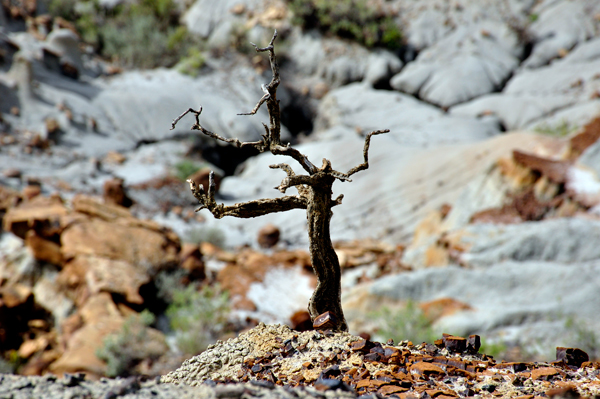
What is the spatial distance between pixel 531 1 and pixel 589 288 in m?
22.3

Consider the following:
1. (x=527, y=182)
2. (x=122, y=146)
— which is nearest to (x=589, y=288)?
(x=527, y=182)

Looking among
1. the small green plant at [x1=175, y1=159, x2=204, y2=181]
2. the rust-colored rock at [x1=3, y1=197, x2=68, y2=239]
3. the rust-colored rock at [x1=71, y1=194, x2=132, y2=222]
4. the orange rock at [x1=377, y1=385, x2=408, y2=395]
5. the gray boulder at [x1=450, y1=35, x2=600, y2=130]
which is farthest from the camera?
the gray boulder at [x1=450, y1=35, x2=600, y2=130]

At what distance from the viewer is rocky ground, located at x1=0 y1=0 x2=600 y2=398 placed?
207 inches

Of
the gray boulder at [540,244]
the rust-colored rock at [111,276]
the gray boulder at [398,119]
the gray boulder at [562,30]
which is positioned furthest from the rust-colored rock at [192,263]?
the gray boulder at [562,30]

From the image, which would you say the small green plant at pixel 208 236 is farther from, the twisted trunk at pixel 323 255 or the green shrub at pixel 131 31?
the green shrub at pixel 131 31

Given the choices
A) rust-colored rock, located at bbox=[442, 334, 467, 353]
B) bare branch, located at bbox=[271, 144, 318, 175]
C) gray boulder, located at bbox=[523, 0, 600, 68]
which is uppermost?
gray boulder, located at bbox=[523, 0, 600, 68]

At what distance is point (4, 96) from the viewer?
14.3m

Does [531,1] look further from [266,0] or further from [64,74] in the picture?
[64,74]

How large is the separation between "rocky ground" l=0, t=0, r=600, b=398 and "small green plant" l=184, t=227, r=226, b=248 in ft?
0.42

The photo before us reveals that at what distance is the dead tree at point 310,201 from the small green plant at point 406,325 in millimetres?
2676

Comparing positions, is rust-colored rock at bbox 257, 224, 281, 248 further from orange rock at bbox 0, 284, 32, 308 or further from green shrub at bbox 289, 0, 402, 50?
green shrub at bbox 289, 0, 402, 50

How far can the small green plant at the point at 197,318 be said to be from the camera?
6.31 m

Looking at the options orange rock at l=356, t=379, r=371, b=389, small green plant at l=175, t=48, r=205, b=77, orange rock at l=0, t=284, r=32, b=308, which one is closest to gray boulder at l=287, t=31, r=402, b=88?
small green plant at l=175, t=48, r=205, b=77

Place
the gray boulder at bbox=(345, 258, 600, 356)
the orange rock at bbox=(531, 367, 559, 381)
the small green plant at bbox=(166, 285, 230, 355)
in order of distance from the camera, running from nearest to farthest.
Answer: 1. the orange rock at bbox=(531, 367, 559, 381)
2. the gray boulder at bbox=(345, 258, 600, 356)
3. the small green plant at bbox=(166, 285, 230, 355)
